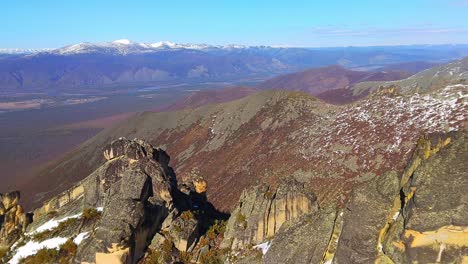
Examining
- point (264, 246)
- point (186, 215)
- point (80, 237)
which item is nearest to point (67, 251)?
point (80, 237)

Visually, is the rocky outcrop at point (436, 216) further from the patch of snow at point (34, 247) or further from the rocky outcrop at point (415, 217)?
the patch of snow at point (34, 247)

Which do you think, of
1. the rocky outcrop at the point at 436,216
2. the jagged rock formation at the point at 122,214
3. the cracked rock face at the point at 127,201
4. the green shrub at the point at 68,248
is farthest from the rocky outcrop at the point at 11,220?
the rocky outcrop at the point at 436,216

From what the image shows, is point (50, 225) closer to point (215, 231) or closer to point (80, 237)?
point (80, 237)

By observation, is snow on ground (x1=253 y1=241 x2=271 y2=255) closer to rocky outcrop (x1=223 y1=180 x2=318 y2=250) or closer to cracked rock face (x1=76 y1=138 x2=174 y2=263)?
rocky outcrop (x1=223 y1=180 x2=318 y2=250)

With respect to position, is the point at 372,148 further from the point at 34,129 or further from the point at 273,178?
the point at 34,129

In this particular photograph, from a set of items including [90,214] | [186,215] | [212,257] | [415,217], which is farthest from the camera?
[90,214]

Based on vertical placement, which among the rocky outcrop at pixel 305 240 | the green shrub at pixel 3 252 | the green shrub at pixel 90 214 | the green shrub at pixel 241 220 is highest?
the rocky outcrop at pixel 305 240

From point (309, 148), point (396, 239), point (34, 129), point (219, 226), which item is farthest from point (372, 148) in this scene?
point (34, 129)
